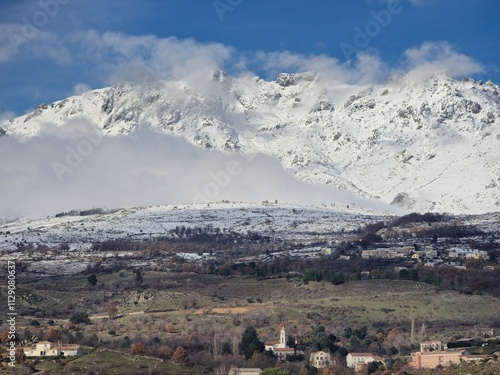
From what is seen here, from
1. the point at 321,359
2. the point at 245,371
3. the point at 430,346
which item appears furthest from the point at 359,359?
the point at 245,371

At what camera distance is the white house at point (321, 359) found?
85.5m

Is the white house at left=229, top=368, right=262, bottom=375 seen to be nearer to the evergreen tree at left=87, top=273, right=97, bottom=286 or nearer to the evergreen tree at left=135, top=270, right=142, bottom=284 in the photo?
the evergreen tree at left=135, top=270, right=142, bottom=284

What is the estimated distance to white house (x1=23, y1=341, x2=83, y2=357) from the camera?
258 feet

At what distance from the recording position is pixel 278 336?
99.0 meters

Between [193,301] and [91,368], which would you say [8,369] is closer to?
[91,368]

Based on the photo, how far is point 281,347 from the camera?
9206 cm

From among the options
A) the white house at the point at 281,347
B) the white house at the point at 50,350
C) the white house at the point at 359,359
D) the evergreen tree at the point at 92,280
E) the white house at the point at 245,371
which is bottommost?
the white house at the point at 245,371

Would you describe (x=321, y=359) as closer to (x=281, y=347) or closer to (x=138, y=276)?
(x=281, y=347)

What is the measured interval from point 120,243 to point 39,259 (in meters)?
24.6

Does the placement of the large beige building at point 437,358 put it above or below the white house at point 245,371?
above

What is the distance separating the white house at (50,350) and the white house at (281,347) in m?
17.1

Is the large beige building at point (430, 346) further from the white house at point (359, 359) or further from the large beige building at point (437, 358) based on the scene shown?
the large beige building at point (437, 358)

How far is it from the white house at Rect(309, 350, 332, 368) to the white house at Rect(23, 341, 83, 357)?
18.3 m

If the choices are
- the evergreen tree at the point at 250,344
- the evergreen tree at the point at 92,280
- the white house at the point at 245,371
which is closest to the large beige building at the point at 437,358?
the white house at the point at 245,371
